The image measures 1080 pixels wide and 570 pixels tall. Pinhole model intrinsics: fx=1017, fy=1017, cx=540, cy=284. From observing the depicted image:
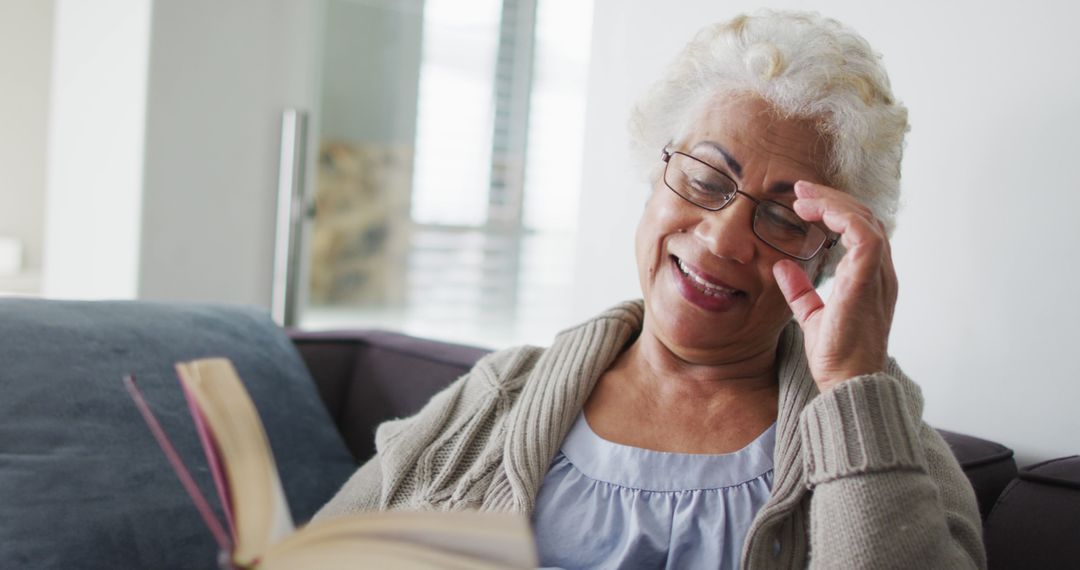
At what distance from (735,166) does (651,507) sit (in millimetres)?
445

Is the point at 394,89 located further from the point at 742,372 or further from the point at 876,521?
the point at 876,521

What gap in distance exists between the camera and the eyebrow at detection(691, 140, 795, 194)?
1282 mm

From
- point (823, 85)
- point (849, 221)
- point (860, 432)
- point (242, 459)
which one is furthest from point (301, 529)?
point (823, 85)

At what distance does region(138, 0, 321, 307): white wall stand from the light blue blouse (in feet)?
7.58

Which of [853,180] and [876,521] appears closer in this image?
[876,521]

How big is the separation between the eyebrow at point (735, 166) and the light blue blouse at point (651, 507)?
306mm

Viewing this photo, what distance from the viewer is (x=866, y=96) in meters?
1.29

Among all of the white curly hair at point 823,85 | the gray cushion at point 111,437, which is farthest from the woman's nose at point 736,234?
the gray cushion at point 111,437

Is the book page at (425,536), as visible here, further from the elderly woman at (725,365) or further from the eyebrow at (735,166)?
the eyebrow at (735,166)

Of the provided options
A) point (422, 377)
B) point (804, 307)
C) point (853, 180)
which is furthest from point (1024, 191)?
point (422, 377)

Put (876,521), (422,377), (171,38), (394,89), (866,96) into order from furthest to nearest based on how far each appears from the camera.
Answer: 1. (394,89)
2. (171,38)
3. (422,377)
4. (866,96)
5. (876,521)

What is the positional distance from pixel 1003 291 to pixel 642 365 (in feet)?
1.70

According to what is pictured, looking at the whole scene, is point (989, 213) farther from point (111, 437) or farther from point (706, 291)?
point (111, 437)

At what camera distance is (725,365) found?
1.38 metres
